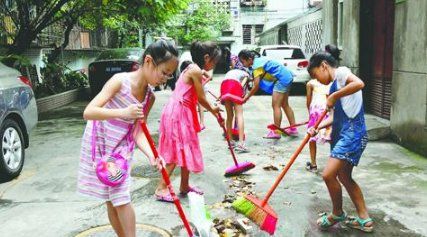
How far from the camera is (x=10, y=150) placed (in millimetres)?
5910

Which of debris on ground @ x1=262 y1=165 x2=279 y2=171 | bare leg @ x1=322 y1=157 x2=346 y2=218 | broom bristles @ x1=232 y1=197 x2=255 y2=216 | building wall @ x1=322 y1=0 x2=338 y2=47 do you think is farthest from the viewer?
building wall @ x1=322 y1=0 x2=338 y2=47

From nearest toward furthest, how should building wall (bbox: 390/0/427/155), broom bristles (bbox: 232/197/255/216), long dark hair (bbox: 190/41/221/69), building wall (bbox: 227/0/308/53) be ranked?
1. broom bristles (bbox: 232/197/255/216)
2. long dark hair (bbox: 190/41/221/69)
3. building wall (bbox: 390/0/427/155)
4. building wall (bbox: 227/0/308/53)

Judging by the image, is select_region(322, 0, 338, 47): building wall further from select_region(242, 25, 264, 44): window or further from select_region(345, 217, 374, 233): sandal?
select_region(242, 25, 264, 44): window

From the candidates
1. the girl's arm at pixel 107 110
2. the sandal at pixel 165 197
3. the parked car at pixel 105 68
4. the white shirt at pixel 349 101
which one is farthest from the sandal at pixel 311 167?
the parked car at pixel 105 68

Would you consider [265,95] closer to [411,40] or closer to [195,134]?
[411,40]

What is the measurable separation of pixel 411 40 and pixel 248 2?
3170cm

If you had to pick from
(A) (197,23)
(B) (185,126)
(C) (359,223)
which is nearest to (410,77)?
(C) (359,223)

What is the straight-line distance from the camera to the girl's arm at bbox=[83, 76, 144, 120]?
9.73ft

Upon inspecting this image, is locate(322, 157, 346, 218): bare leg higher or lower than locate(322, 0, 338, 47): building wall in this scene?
lower

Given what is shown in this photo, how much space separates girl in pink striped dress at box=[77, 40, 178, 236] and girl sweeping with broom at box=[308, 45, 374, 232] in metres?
1.48

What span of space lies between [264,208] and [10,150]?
11.5 feet

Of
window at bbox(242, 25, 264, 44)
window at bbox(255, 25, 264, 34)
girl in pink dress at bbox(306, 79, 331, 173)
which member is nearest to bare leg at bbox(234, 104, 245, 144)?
girl in pink dress at bbox(306, 79, 331, 173)

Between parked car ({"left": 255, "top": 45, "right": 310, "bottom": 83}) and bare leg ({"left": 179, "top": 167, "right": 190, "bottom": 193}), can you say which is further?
parked car ({"left": 255, "top": 45, "right": 310, "bottom": 83})

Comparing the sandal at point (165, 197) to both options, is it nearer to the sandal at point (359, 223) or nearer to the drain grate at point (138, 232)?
the drain grate at point (138, 232)
